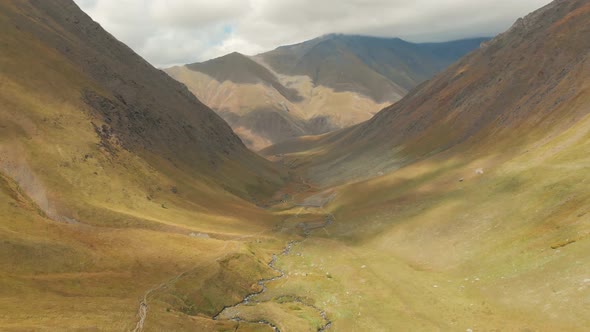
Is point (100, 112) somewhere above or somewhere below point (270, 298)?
above

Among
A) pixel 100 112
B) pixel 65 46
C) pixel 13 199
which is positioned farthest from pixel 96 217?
pixel 65 46

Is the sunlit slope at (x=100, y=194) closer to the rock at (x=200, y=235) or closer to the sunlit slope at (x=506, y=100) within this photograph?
the rock at (x=200, y=235)

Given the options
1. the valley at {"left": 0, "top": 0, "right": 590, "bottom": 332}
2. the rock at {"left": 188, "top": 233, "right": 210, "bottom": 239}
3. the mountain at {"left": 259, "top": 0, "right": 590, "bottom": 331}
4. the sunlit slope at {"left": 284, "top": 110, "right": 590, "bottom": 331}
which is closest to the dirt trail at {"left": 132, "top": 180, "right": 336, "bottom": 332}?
the valley at {"left": 0, "top": 0, "right": 590, "bottom": 332}

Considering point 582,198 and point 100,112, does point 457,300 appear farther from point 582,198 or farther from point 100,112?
point 100,112

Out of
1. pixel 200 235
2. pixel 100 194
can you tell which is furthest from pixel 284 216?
pixel 100 194

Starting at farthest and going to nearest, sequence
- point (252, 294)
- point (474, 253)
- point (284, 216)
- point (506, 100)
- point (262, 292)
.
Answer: point (506, 100), point (284, 216), point (262, 292), point (252, 294), point (474, 253)

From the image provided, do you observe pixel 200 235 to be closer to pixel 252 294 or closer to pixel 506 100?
pixel 252 294

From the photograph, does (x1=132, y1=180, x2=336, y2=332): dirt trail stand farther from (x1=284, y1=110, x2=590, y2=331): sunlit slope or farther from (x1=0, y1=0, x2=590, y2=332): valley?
(x1=284, y1=110, x2=590, y2=331): sunlit slope
